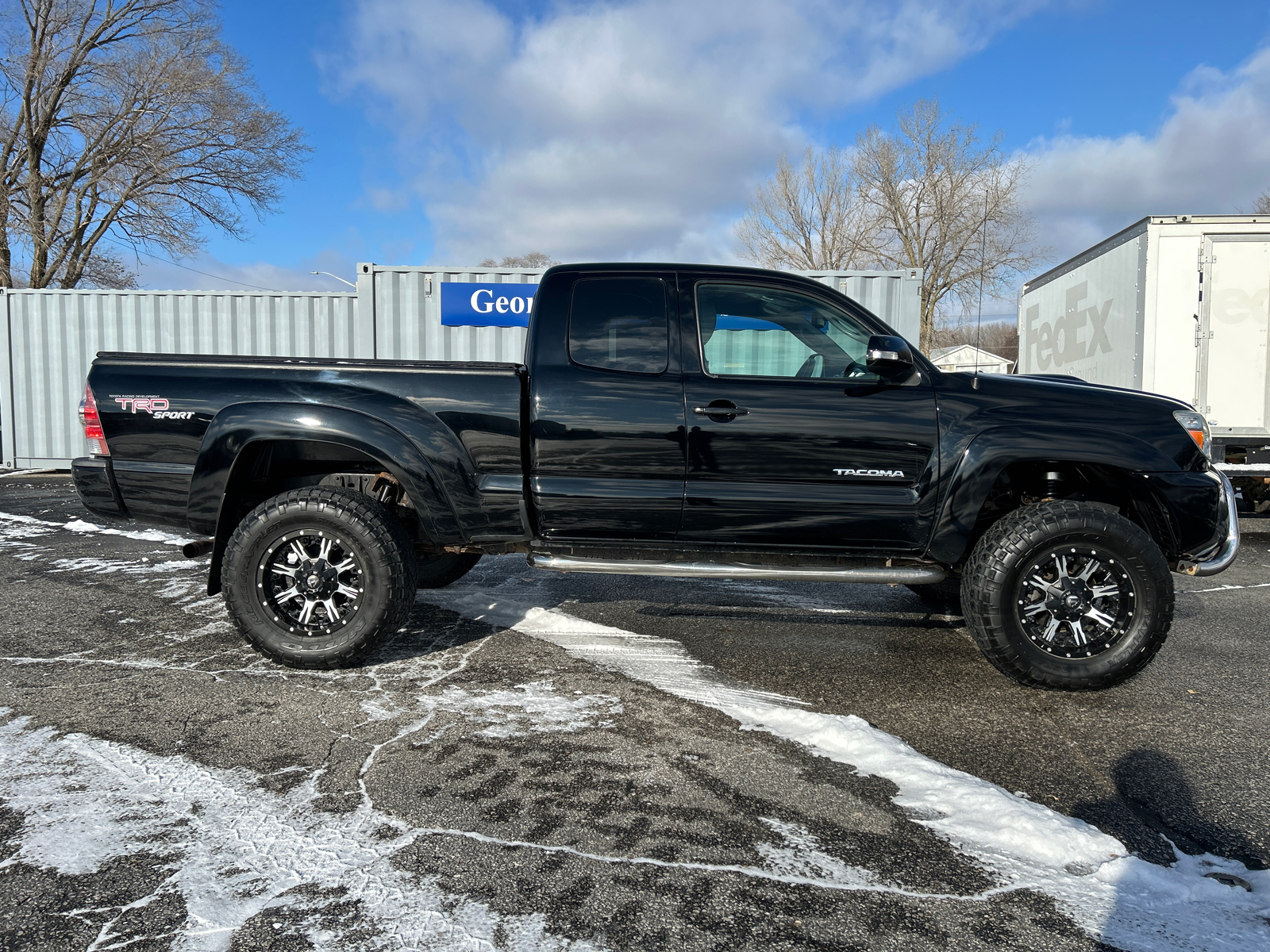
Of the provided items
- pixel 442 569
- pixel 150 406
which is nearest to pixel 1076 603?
pixel 442 569

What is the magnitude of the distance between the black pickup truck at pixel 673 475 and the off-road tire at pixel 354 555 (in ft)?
0.04

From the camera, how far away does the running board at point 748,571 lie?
362 centimetres

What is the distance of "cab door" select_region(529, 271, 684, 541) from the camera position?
12.1ft

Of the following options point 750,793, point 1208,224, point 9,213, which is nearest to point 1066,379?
point 750,793

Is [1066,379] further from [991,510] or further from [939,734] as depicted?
[939,734]

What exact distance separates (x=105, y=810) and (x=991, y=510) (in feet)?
12.5

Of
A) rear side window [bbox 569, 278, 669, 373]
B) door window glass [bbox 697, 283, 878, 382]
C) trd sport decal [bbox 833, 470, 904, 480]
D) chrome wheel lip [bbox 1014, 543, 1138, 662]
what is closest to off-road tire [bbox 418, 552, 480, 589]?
rear side window [bbox 569, 278, 669, 373]

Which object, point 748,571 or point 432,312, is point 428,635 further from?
point 432,312

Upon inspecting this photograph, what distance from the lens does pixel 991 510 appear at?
3.95 m

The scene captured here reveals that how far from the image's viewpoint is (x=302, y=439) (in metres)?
3.63

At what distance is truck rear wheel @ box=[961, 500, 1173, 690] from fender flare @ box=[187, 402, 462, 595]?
2.50 metres

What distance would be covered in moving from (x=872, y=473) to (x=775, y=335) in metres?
0.86

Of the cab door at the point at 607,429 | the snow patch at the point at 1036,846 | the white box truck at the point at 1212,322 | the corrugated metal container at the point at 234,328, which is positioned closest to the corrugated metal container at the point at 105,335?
the corrugated metal container at the point at 234,328

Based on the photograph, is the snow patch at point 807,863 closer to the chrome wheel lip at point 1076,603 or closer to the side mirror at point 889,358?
the chrome wheel lip at point 1076,603
